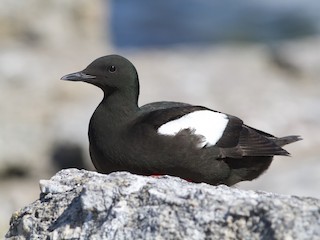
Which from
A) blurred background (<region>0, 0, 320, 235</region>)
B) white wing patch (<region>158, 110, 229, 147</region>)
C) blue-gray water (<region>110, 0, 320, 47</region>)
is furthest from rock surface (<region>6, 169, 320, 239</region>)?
blue-gray water (<region>110, 0, 320, 47</region>)

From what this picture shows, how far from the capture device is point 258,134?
7.51 m

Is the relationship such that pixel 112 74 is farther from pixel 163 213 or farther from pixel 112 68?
pixel 163 213

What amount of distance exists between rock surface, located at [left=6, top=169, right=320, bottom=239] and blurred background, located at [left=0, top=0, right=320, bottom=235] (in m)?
3.24

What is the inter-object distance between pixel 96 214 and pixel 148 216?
291mm

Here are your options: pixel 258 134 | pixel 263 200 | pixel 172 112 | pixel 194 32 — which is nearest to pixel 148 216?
pixel 263 200

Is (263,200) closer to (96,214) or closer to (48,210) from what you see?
(96,214)

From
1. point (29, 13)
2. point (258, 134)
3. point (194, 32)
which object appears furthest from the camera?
point (194, 32)

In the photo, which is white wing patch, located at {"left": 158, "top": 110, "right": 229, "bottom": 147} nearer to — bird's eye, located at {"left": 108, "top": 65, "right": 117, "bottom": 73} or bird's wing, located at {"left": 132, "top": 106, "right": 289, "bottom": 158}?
bird's wing, located at {"left": 132, "top": 106, "right": 289, "bottom": 158}

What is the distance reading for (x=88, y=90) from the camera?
49.9ft

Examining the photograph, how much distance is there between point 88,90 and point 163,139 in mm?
8758

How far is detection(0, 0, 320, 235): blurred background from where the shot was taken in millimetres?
12594

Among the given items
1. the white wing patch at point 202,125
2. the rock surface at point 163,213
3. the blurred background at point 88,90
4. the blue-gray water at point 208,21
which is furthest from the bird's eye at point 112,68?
the blue-gray water at point 208,21

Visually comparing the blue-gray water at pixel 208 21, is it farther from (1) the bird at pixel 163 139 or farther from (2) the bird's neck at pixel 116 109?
(2) the bird's neck at pixel 116 109

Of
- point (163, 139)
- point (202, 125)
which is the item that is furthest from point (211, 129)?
point (163, 139)
